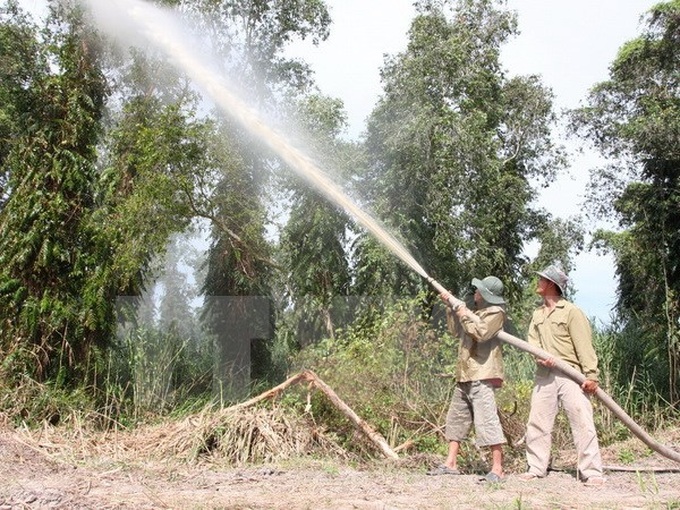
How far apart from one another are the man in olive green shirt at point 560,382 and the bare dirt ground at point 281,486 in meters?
0.24

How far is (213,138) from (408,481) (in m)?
8.93

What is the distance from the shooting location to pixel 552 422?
247 inches

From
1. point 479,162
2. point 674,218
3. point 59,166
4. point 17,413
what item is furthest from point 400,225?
point 17,413

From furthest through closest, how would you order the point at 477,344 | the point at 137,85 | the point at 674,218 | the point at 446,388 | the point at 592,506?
the point at 137,85 → the point at 674,218 → the point at 446,388 → the point at 477,344 → the point at 592,506

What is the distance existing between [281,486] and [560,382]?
8.28 feet

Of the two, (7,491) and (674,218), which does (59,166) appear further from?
(674,218)

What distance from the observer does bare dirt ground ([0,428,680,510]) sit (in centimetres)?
488

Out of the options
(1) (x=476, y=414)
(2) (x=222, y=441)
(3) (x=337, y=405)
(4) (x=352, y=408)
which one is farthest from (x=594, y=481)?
(2) (x=222, y=441)

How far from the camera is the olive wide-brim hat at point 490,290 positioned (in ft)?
21.0

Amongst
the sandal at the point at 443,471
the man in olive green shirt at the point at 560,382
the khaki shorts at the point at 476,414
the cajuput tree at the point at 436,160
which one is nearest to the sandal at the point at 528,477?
the man in olive green shirt at the point at 560,382

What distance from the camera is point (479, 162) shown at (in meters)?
18.7

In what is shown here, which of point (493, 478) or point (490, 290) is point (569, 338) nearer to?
point (490, 290)

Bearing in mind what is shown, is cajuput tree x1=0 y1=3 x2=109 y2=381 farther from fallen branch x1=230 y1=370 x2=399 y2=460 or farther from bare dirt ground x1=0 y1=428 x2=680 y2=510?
fallen branch x1=230 y1=370 x2=399 y2=460

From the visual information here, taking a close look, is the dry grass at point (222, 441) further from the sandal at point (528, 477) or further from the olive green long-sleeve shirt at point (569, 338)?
the olive green long-sleeve shirt at point (569, 338)
